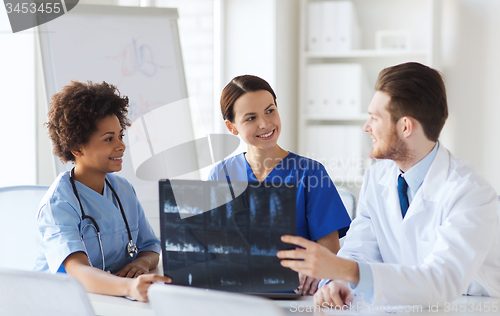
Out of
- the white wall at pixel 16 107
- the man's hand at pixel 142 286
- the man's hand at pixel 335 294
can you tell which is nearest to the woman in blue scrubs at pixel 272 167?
the man's hand at pixel 335 294

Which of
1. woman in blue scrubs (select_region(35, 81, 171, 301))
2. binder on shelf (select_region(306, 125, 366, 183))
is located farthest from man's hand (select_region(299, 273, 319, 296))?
binder on shelf (select_region(306, 125, 366, 183))

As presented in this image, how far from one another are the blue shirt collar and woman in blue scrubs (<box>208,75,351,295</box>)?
27 centimetres

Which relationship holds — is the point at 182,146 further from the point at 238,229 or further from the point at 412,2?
the point at 412,2

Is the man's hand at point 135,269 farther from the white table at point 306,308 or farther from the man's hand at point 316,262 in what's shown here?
the man's hand at point 316,262

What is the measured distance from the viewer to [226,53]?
2844 mm

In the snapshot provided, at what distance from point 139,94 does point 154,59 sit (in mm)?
185

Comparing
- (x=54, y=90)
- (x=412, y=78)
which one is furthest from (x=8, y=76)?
(x=412, y=78)

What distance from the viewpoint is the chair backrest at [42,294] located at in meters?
0.80

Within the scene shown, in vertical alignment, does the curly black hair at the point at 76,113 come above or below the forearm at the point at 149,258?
above

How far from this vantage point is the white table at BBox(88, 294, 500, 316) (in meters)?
0.91

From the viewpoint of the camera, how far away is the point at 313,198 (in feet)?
4.44

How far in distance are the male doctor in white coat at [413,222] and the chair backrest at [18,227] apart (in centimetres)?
102

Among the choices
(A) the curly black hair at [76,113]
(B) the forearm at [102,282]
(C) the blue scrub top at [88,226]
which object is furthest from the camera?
(A) the curly black hair at [76,113]

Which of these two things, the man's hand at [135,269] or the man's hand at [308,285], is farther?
the man's hand at [135,269]
